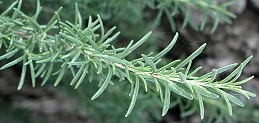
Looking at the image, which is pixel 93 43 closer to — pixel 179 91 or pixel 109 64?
pixel 109 64

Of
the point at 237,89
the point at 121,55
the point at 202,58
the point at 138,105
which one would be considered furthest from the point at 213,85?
the point at 202,58

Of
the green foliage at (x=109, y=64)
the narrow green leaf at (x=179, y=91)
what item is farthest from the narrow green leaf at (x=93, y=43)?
the narrow green leaf at (x=179, y=91)

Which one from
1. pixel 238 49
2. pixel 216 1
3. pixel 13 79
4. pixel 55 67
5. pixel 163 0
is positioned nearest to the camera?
pixel 163 0

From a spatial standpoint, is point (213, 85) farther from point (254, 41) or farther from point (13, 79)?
A: point (13, 79)

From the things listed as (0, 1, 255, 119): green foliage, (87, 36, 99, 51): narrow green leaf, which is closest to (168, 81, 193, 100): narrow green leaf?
(0, 1, 255, 119): green foliage

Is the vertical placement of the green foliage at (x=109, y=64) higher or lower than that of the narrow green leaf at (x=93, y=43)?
lower

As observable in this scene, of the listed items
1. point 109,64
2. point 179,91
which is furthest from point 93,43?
point 179,91

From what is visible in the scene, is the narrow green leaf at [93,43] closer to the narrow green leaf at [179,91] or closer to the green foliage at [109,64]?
the green foliage at [109,64]

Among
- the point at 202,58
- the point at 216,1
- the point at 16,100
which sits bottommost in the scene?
the point at 16,100

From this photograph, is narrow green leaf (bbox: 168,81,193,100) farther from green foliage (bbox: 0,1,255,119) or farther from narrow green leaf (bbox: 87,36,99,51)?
narrow green leaf (bbox: 87,36,99,51)

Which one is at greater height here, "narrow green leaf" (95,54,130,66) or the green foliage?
"narrow green leaf" (95,54,130,66)

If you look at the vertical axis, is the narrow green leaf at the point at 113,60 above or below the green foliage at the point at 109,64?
above
